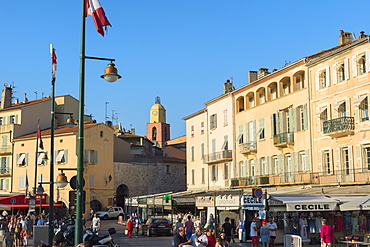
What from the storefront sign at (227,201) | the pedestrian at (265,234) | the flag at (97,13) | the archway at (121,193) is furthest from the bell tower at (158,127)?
the flag at (97,13)

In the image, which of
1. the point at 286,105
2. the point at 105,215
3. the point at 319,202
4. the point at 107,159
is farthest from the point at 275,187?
the point at 107,159

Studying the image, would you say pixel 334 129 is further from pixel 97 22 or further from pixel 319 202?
pixel 97 22

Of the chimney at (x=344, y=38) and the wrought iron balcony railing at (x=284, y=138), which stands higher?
the chimney at (x=344, y=38)

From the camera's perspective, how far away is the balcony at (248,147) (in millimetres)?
43169

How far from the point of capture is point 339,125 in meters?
33.0

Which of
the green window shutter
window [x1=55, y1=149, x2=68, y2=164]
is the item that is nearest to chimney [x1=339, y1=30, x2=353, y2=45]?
the green window shutter

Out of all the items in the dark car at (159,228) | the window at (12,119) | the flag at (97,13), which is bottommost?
the dark car at (159,228)

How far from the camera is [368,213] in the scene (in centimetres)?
2734

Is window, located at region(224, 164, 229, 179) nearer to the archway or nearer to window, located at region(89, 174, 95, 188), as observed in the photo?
window, located at region(89, 174, 95, 188)

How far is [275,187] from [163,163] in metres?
27.7

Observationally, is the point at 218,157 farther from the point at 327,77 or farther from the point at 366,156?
the point at 366,156

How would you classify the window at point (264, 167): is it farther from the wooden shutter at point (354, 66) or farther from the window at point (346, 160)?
the wooden shutter at point (354, 66)

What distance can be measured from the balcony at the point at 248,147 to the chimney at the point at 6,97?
31624 millimetres

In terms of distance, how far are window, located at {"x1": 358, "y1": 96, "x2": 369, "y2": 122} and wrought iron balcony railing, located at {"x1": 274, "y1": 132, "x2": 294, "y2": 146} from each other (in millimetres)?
7132
